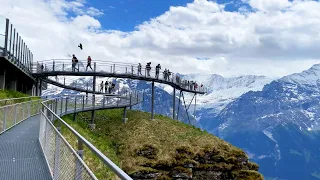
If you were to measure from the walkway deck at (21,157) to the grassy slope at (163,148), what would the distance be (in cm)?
2176

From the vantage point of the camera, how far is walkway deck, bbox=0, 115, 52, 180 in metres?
11.6

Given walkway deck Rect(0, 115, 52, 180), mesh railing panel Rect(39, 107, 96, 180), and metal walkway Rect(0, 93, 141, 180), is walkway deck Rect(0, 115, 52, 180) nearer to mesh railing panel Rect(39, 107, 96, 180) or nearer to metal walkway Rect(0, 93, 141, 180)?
metal walkway Rect(0, 93, 141, 180)

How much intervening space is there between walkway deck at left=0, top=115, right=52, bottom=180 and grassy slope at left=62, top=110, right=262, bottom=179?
2176cm

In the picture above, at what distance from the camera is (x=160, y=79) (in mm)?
59156

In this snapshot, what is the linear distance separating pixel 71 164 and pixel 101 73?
48.8 meters

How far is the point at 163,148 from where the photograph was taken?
1836 inches

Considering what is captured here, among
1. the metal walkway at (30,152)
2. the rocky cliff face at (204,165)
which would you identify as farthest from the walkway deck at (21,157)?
the rocky cliff face at (204,165)

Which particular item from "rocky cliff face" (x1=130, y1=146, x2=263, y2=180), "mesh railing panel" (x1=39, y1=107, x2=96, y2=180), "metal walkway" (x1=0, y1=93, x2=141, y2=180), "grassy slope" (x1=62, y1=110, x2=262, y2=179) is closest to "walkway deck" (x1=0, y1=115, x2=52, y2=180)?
"metal walkway" (x1=0, y1=93, x2=141, y2=180)

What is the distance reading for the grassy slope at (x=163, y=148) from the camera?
4353 centimetres

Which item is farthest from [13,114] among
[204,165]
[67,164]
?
[204,165]

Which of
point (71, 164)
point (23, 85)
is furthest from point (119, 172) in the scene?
point (23, 85)

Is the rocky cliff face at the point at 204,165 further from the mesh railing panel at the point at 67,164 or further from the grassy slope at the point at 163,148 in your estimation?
the mesh railing panel at the point at 67,164

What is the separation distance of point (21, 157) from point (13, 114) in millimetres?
10237

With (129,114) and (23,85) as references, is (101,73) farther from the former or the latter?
(23,85)
